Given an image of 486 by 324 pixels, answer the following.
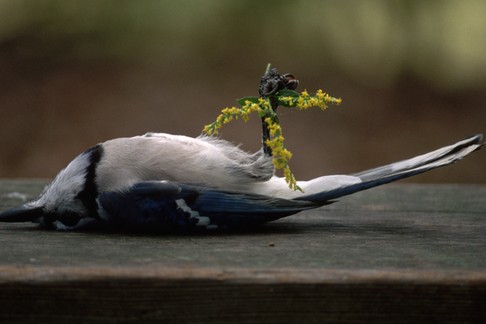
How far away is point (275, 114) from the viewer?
8.46ft

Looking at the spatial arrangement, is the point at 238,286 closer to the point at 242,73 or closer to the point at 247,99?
the point at 247,99

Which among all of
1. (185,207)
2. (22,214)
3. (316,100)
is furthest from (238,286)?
(22,214)

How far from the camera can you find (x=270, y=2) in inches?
307

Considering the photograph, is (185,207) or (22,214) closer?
(185,207)

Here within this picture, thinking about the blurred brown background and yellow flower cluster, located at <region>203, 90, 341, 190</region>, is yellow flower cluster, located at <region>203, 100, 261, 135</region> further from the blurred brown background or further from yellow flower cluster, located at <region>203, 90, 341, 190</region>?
the blurred brown background

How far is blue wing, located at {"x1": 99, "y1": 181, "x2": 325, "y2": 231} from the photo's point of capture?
2.50 metres

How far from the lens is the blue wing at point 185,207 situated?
8.21 ft

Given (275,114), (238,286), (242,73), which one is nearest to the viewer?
→ (238,286)

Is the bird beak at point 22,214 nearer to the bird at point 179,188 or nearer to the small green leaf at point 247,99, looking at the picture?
the bird at point 179,188

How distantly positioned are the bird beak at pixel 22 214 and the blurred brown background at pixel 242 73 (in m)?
4.75

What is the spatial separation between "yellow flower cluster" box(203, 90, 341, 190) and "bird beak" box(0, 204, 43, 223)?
0.66 m

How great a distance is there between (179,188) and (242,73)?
20.1 feet

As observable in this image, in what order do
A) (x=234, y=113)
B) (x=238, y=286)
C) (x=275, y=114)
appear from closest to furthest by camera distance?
(x=238, y=286) < (x=234, y=113) < (x=275, y=114)

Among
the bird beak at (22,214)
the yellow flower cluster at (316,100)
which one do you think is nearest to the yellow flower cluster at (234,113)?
the yellow flower cluster at (316,100)
